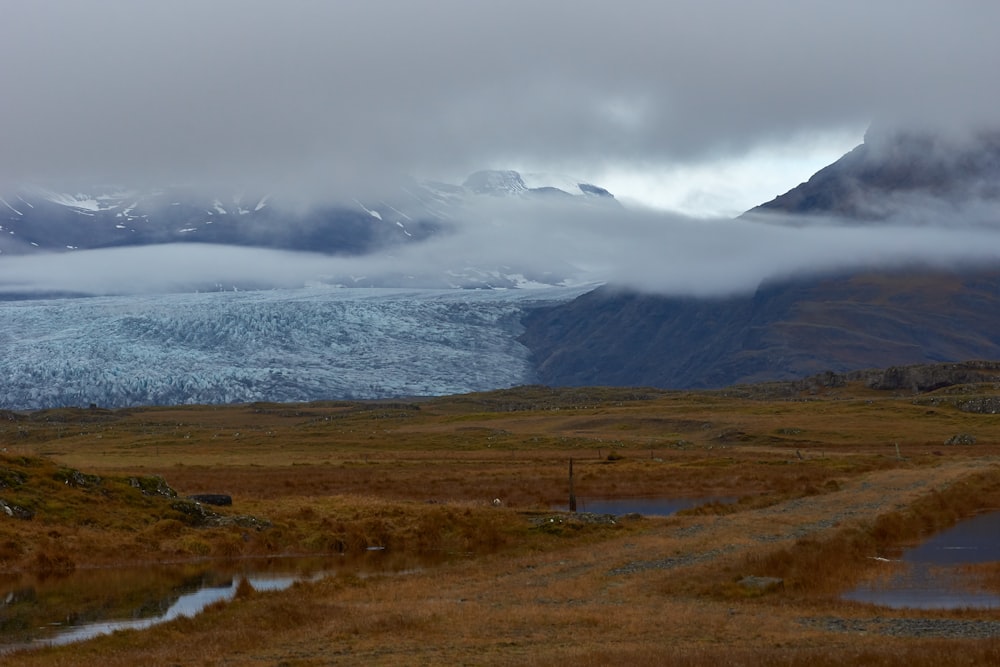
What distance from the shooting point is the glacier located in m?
132

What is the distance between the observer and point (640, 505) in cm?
4725

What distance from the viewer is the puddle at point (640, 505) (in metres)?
44.6

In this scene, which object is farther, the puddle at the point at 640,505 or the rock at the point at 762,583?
the puddle at the point at 640,505

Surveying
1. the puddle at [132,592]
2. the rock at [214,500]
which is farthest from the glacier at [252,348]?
the puddle at [132,592]

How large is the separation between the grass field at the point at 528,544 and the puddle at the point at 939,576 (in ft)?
2.72

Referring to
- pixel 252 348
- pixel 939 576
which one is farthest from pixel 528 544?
pixel 252 348

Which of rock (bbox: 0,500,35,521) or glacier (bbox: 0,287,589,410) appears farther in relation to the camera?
glacier (bbox: 0,287,589,410)

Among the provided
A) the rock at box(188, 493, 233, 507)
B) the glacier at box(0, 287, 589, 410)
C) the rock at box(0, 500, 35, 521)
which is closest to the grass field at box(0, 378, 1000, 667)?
the rock at box(0, 500, 35, 521)

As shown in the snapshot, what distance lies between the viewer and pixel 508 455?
77.1 metres

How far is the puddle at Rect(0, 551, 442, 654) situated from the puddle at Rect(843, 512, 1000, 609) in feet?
42.9

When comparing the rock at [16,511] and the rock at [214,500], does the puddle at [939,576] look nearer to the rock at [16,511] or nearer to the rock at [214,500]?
the rock at [214,500]

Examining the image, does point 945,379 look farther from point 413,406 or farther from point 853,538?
point 853,538

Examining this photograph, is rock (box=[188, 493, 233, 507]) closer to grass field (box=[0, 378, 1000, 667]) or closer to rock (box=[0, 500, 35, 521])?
A: grass field (box=[0, 378, 1000, 667])

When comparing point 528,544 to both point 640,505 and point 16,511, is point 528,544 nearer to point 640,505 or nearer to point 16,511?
point 640,505
